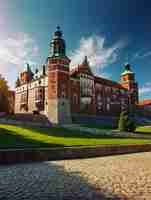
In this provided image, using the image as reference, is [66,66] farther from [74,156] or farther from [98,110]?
[74,156]

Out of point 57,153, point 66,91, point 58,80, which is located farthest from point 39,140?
point 66,91

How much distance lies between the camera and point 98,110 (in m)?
56.9

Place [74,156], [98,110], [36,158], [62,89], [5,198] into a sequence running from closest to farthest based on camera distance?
[5,198], [36,158], [74,156], [62,89], [98,110]

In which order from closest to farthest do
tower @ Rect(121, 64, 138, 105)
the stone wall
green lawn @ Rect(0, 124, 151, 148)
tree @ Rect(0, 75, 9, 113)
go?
the stone wall
green lawn @ Rect(0, 124, 151, 148)
tree @ Rect(0, 75, 9, 113)
tower @ Rect(121, 64, 138, 105)

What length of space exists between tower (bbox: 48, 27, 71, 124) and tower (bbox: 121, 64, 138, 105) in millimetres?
33579

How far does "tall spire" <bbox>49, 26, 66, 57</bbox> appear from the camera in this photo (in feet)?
144

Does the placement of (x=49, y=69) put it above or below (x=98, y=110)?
above

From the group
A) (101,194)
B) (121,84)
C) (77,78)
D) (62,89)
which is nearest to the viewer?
(101,194)

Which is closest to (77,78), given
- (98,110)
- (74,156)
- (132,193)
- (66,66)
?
(66,66)

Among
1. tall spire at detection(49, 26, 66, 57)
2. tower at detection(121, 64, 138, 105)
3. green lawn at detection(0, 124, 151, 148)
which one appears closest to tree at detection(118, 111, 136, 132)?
green lawn at detection(0, 124, 151, 148)

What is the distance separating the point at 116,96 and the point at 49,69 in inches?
1149

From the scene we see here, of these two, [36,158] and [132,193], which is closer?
[132,193]

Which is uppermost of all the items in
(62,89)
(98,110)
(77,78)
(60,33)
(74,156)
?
(60,33)

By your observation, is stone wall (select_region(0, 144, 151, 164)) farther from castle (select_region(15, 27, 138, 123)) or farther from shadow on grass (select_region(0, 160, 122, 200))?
castle (select_region(15, 27, 138, 123))
